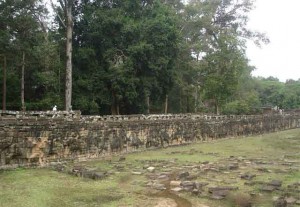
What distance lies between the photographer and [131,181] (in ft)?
49.1

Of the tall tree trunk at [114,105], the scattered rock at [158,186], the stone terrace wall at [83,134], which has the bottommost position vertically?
the scattered rock at [158,186]

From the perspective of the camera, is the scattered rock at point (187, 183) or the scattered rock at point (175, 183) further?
the scattered rock at point (175, 183)

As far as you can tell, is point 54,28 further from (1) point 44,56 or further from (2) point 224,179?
(2) point 224,179

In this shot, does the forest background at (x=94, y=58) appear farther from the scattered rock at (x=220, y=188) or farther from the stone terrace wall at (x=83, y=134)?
the scattered rock at (x=220, y=188)

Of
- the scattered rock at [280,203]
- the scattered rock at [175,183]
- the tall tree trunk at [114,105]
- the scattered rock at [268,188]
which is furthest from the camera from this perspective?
the tall tree trunk at [114,105]

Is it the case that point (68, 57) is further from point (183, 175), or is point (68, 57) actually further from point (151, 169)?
point (183, 175)

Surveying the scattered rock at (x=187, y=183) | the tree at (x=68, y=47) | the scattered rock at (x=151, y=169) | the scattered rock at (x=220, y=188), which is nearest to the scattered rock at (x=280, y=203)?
the scattered rock at (x=220, y=188)

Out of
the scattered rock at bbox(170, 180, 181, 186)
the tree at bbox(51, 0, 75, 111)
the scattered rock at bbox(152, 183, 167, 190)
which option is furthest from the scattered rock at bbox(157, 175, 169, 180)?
the tree at bbox(51, 0, 75, 111)

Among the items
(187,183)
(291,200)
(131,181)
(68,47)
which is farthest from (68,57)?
(291,200)

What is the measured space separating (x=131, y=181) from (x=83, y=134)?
22.1 ft

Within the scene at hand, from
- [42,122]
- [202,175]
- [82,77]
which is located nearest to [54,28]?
[82,77]

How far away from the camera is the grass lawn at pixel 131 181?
38.8ft

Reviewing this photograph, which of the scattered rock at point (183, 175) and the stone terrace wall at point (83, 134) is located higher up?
the stone terrace wall at point (83, 134)

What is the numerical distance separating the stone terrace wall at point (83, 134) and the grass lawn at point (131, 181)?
39.0 inches
